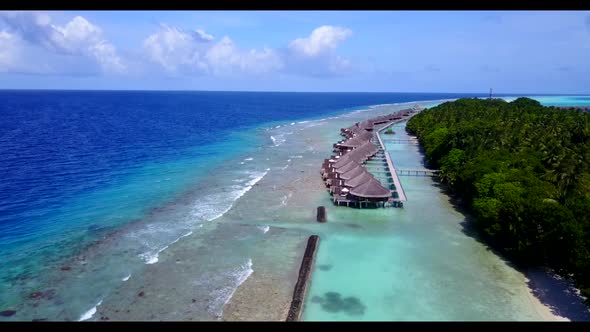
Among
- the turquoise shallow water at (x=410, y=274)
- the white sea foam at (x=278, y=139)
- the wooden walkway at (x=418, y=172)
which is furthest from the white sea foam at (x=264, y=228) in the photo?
the white sea foam at (x=278, y=139)

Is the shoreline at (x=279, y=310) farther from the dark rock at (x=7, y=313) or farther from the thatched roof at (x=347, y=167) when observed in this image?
the thatched roof at (x=347, y=167)

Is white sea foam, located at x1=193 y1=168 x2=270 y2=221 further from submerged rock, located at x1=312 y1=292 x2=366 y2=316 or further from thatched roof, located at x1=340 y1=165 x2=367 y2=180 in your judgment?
submerged rock, located at x1=312 y1=292 x2=366 y2=316

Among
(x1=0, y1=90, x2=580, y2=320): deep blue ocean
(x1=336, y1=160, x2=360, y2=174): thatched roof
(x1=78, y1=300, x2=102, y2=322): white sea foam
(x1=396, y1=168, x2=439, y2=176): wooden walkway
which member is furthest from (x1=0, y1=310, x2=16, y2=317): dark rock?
(x1=396, y1=168, x2=439, y2=176): wooden walkway
